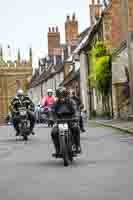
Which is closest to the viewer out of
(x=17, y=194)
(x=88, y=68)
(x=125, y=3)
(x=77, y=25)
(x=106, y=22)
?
(x=17, y=194)

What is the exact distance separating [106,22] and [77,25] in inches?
1311

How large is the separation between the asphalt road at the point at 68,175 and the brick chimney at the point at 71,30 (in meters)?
66.6

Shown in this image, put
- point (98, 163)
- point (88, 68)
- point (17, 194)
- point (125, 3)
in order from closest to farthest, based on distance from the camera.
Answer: point (17, 194) → point (98, 163) → point (125, 3) → point (88, 68)

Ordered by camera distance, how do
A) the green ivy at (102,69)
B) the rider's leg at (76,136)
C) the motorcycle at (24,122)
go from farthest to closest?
the green ivy at (102,69) < the motorcycle at (24,122) < the rider's leg at (76,136)

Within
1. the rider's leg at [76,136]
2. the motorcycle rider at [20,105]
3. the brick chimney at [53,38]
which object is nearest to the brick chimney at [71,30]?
the brick chimney at [53,38]

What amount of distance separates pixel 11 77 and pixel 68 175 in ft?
365

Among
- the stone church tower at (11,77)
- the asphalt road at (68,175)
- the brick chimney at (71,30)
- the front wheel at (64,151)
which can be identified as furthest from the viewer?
the stone church tower at (11,77)

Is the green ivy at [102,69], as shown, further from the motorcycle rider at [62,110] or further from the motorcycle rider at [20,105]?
the motorcycle rider at [62,110]

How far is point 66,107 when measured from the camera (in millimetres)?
13891

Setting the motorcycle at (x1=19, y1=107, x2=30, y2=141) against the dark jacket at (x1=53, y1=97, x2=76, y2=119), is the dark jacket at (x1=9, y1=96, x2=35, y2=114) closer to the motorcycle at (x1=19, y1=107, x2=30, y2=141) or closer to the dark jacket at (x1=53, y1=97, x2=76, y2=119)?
the motorcycle at (x1=19, y1=107, x2=30, y2=141)

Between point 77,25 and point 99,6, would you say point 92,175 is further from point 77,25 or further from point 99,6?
point 77,25

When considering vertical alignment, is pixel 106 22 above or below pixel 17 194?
above

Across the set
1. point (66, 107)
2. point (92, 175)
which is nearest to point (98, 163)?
point (66, 107)

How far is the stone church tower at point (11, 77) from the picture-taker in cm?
12106
